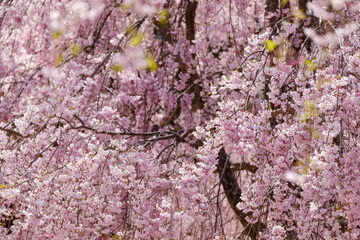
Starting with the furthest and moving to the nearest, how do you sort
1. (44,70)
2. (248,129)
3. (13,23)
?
1. (13,23)
2. (44,70)
3. (248,129)

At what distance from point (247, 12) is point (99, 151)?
265 centimetres

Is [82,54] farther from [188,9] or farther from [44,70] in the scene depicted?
[188,9]

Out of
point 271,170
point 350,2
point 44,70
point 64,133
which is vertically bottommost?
point 271,170

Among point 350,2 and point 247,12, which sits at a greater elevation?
point 247,12

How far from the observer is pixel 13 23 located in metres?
4.18

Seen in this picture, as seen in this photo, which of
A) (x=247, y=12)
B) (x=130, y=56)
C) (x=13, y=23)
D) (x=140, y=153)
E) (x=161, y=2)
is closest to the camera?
(x=140, y=153)

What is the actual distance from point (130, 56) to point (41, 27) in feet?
4.59

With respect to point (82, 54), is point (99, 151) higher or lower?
lower

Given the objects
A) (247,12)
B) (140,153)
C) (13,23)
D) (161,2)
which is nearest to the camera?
(140,153)

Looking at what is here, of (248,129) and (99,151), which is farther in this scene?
(99,151)

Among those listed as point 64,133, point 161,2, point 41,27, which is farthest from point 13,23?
point 64,133

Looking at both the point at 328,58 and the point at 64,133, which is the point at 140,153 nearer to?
the point at 64,133

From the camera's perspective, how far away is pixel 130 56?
10.9 feet

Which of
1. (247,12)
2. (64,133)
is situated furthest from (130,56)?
(247,12)
